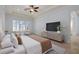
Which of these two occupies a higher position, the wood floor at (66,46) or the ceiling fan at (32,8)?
the ceiling fan at (32,8)

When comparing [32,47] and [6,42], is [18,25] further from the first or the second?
[32,47]

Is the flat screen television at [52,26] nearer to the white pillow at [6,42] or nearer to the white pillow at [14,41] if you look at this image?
the white pillow at [14,41]

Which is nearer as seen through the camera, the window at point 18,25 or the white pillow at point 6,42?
the white pillow at point 6,42

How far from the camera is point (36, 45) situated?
1950mm

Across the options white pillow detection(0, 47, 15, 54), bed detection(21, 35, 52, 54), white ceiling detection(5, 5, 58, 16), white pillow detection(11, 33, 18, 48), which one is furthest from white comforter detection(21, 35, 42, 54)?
white ceiling detection(5, 5, 58, 16)

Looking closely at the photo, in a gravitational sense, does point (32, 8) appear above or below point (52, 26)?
above

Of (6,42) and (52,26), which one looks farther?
(52,26)

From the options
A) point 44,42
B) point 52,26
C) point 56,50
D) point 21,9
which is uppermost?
point 21,9

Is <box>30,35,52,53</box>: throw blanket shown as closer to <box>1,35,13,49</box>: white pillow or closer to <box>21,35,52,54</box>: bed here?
<box>21,35,52,54</box>: bed

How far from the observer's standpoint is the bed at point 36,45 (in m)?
1.94

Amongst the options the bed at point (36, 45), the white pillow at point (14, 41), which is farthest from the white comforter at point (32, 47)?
the white pillow at point (14, 41)

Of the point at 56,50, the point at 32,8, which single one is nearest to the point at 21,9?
the point at 32,8
